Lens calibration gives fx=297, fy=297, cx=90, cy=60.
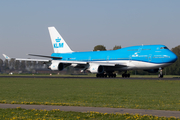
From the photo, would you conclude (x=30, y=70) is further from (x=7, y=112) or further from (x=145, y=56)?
(x=7, y=112)

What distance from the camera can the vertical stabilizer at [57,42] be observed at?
7000 centimetres

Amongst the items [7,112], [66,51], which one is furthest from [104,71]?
[7,112]

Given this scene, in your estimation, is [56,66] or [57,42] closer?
→ [56,66]

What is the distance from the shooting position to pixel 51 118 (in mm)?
12555

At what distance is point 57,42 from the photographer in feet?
234

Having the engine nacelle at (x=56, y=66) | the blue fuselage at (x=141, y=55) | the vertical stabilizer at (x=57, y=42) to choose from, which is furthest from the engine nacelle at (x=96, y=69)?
the vertical stabilizer at (x=57, y=42)

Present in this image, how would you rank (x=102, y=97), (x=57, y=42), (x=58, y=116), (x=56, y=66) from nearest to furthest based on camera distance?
1. (x=58, y=116)
2. (x=102, y=97)
3. (x=56, y=66)
4. (x=57, y=42)

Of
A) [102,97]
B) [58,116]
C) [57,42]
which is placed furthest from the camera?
[57,42]

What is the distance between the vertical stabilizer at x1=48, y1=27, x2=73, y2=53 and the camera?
70.0m

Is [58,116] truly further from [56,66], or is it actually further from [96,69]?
[56,66]

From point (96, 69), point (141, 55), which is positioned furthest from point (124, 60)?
point (96, 69)

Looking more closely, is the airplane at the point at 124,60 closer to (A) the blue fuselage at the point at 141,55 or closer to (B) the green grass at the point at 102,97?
(A) the blue fuselage at the point at 141,55

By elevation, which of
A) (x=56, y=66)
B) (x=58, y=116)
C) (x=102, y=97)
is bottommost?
(x=58, y=116)

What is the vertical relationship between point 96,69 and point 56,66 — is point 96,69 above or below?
below
